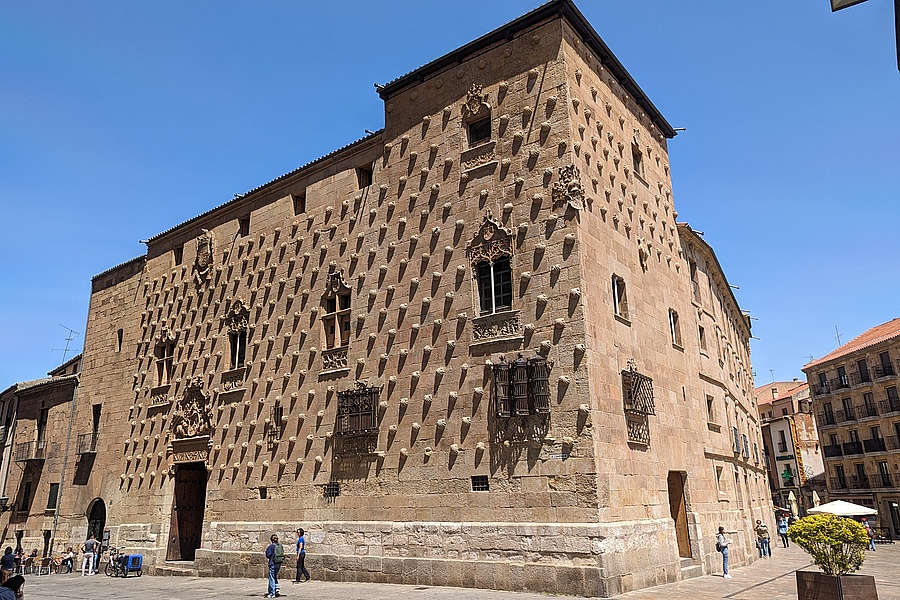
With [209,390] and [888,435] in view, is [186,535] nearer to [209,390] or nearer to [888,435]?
[209,390]

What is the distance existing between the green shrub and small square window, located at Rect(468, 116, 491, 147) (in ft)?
36.5

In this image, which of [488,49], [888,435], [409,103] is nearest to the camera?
[488,49]

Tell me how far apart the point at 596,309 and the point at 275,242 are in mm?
11592

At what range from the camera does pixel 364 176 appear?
20125mm

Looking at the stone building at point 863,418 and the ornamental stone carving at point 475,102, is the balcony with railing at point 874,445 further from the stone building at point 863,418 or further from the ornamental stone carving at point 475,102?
the ornamental stone carving at point 475,102

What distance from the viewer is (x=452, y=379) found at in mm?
15594

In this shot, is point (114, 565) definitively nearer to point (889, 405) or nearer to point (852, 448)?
point (889, 405)

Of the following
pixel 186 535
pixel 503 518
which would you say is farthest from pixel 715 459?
pixel 186 535

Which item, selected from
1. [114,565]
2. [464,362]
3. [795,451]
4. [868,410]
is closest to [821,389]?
[868,410]

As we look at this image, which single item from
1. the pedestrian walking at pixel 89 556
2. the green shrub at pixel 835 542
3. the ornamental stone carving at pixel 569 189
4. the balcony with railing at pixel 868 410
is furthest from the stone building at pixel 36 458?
the balcony with railing at pixel 868 410

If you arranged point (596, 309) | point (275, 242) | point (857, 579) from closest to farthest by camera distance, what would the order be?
point (857, 579) < point (596, 309) < point (275, 242)

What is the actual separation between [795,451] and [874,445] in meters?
12.2

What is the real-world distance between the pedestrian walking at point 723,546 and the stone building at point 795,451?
3950 cm

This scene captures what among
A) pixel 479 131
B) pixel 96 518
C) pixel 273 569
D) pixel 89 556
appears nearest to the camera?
pixel 273 569
